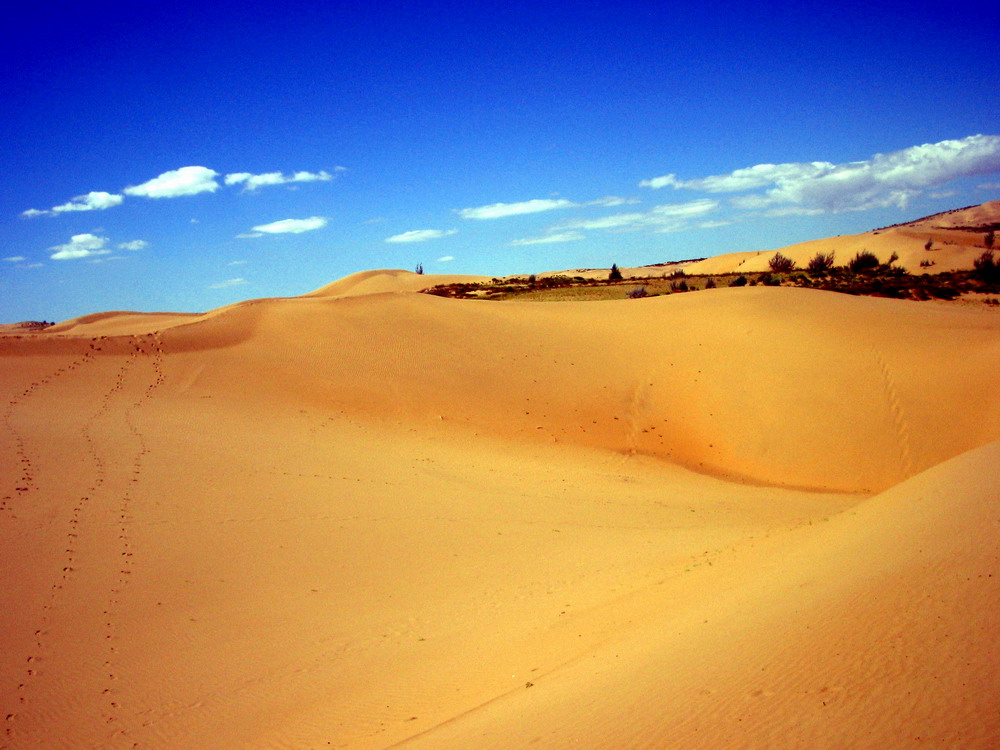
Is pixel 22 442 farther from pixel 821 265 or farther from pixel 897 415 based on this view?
pixel 821 265

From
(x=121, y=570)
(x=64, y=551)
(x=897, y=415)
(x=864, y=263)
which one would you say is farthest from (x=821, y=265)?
(x=64, y=551)

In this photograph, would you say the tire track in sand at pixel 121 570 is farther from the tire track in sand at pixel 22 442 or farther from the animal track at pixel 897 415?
the animal track at pixel 897 415

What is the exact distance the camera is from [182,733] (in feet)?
17.4

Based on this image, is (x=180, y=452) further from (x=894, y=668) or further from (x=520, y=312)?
(x=520, y=312)

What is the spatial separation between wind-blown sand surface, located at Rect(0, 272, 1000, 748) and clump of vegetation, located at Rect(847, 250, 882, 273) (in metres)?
19.8

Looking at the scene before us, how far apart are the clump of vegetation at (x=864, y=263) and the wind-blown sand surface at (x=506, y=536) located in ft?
65.1

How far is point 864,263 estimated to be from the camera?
38.5 m

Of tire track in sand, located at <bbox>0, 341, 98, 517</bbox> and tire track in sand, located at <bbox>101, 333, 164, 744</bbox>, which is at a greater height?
tire track in sand, located at <bbox>0, 341, 98, 517</bbox>

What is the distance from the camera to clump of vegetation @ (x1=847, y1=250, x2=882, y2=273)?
37.3 meters

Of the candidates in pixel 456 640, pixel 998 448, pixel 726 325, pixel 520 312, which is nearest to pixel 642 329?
pixel 726 325

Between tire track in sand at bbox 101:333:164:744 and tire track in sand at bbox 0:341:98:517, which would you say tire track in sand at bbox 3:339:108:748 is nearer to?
tire track in sand at bbox 0:341:98:517

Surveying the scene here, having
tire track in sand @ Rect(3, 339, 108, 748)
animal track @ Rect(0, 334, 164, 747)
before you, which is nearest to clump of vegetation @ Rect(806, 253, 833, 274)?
animal track @ Rect(0, 334, 164, 747)

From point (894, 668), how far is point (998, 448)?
6.18m

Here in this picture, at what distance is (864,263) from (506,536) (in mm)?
36997
